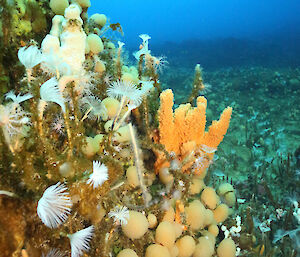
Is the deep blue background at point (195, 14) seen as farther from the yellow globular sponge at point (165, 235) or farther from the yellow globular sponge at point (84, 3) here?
the yellow globular sponge at point (165, 235)

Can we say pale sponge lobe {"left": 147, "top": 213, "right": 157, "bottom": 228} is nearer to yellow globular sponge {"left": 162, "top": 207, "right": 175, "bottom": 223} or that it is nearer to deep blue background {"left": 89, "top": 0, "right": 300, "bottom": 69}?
yellow globular sponge {"left": 162, "top": 207, "right": 175, "bottom": 223}

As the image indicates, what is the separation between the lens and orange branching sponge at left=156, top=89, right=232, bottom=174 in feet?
8.23

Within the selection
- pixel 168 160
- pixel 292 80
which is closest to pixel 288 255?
pixel 168 160

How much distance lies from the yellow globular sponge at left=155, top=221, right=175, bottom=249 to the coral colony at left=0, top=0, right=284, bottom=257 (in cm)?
1

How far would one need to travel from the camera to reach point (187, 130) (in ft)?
8.52

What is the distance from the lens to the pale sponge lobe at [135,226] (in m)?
1.92

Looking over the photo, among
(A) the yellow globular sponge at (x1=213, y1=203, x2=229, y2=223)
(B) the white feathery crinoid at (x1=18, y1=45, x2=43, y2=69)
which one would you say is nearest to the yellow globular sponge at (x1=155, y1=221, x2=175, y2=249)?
(A) the yellow globular sponge at (x1=213, y1=203, x2=229, y2=223)

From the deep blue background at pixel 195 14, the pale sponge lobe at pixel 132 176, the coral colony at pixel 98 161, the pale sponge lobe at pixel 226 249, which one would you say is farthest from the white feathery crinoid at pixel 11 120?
the deep blue background at pixel 195 14

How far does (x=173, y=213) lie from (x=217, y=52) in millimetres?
29545

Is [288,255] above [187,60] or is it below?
below

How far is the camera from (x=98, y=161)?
1.91 metres

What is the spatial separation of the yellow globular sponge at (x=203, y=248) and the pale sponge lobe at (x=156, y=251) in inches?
16.2

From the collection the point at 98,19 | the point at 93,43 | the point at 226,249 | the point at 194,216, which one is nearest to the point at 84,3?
the point at 98,19

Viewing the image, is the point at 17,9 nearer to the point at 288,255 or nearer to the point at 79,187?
the point at 79,187
